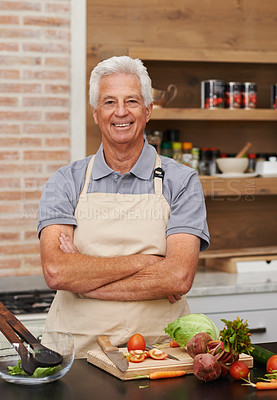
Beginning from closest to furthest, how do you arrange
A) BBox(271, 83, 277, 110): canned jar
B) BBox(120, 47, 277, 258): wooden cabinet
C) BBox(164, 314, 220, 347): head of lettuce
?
BBox(164, 314, 220, 347): head of lettuce → BBox(120, 47, 277, 258): wooden cabinet → BBox(271, 83, 277, 110): canned jar

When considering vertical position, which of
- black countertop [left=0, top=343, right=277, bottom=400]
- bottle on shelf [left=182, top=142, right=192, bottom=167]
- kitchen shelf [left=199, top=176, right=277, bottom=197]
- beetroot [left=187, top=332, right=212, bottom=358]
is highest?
bottle on shelf [left=182, top=142, right=192, bottom=167]

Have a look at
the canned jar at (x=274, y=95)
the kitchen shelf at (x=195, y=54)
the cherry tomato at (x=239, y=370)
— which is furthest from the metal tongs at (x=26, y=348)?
the canned jar at (x=274, y=95)

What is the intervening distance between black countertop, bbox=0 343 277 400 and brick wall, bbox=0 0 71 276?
74.7 inches

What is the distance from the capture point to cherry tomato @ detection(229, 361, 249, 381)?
1504 mm

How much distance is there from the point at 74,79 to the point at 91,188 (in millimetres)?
1271

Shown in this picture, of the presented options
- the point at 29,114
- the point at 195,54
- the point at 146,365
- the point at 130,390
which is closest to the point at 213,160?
the point at 195,54

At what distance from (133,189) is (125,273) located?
33 cm

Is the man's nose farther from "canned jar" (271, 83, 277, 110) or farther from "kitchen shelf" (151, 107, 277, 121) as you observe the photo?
"canned jar" (271, 83, 277, 110)

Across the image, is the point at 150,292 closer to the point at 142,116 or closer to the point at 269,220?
the point at 142,116

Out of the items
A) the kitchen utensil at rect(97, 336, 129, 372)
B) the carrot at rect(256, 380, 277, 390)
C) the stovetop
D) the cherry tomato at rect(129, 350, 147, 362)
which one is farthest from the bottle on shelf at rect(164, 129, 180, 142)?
the carrot at rect(256, 380, 277, 390)

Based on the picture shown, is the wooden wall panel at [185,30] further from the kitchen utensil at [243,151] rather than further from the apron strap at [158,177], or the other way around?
the apron strap at [158,177]

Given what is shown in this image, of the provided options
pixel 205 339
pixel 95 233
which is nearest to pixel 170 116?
pixel 95 233

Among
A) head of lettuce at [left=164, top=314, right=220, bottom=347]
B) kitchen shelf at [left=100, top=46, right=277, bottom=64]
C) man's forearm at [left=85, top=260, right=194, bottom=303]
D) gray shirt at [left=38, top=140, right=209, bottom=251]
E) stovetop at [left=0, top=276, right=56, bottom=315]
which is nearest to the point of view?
head of lettuce at [left=164, top=314, right=220, bottom=347]

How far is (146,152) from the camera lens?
2324mm
